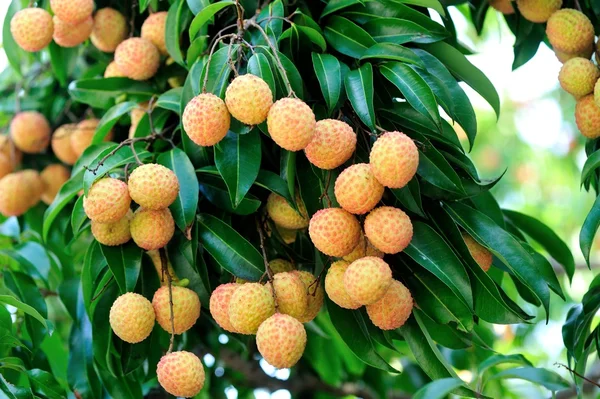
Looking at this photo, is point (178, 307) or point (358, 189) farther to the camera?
point (178, 307)

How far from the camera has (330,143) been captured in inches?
48.7

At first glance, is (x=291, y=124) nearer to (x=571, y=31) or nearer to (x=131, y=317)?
(x=131, y=317)

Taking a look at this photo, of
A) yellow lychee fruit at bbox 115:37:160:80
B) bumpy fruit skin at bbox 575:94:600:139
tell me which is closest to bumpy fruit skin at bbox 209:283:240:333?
yellow lychee fruit at bbox 115:37:160:80

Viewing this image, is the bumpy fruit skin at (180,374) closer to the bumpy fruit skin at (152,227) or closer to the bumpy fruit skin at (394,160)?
the bumpy fruit skin at (152,227)

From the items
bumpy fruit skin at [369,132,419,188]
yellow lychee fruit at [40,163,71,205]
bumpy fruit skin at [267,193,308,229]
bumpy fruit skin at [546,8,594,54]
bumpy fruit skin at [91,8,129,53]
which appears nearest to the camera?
bumpy fruit skin at [369,132,419,188]

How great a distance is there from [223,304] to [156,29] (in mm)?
641

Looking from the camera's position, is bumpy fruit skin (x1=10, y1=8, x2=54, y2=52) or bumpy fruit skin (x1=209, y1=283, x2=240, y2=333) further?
bumpy fruit skin (x1=10, y1=8, x2=54, y2=52)

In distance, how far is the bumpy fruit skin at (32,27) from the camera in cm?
174

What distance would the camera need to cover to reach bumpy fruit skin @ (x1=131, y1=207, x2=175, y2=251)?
1.34m

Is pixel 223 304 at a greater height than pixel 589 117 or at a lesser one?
lesser

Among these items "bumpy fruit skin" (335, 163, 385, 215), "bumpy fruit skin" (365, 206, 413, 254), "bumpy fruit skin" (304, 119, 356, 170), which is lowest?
"bumpy fruit skin" (365, 206, 413, 254)

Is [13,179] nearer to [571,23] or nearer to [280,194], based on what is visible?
[280,194]

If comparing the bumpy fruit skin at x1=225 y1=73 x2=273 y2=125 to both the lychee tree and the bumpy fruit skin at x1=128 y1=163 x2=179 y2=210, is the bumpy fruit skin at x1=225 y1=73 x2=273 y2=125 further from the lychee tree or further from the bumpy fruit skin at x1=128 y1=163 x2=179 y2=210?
the bumpy fruit skin at x1=128 y1=163 x2=179 y2=210

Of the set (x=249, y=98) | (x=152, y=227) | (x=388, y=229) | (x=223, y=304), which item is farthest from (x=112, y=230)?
(x=388, y=229)
